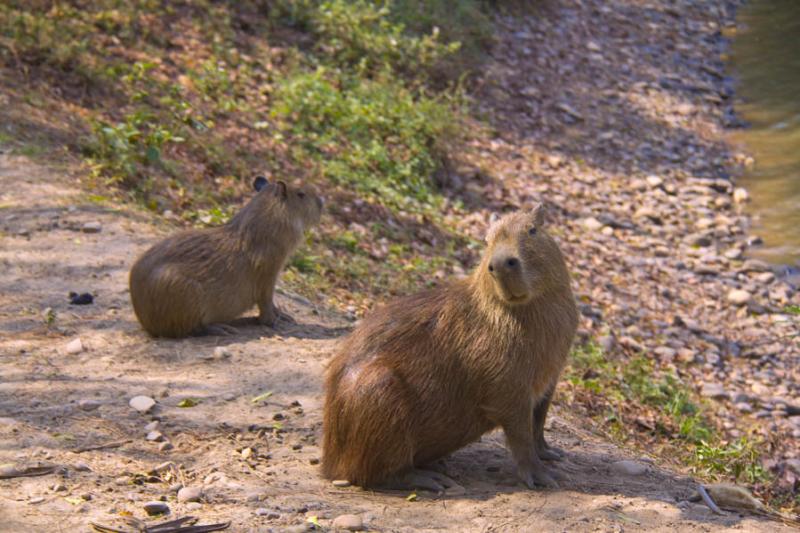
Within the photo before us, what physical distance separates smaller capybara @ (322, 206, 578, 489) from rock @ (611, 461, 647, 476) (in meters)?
0.57

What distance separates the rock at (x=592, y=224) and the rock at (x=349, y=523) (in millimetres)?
7022

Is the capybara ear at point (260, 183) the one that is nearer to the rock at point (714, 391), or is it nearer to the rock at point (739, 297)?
the rock at point (714, 391)

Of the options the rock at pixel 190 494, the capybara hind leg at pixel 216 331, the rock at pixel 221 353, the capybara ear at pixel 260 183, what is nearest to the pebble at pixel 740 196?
the capybara ear at pixel 260 183

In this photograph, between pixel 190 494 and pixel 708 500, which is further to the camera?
pixel 708 500

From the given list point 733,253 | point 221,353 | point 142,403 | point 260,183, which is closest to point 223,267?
point 221,353

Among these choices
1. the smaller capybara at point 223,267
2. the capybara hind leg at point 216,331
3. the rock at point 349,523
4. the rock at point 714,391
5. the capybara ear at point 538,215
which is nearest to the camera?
the rock at point 349,523

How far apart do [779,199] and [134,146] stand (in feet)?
23.1

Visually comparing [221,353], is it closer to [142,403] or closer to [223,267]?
[223,267]

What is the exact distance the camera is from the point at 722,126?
1364cm

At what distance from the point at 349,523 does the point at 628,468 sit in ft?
5.18

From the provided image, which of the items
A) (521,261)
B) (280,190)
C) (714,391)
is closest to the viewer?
(521,261)

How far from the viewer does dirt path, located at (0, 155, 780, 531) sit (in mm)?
3963

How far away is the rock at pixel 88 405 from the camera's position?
4.85m

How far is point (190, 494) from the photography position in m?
4.04
